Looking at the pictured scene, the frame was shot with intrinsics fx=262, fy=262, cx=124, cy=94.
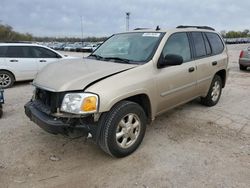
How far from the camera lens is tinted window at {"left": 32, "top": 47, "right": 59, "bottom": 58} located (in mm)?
9688

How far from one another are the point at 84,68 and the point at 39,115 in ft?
3.02

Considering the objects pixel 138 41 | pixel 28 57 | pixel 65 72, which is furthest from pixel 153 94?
pixel 28 57

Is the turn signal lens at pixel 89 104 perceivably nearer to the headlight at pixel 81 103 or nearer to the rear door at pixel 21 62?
the headlight at pixel 81 103

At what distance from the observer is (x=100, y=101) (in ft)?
10.6

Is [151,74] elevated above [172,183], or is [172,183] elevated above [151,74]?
[151,74]

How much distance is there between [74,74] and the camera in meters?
3.59

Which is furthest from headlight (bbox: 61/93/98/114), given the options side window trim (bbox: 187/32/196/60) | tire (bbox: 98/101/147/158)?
side window trim (bbox: 187/32/196/60)

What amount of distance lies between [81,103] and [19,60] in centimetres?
696

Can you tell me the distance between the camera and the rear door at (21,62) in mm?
9117

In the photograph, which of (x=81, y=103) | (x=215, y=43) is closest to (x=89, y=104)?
(x=81, y=103)

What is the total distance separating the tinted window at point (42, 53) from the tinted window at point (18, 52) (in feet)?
0.74

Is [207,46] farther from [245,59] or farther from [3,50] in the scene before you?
[245,59]

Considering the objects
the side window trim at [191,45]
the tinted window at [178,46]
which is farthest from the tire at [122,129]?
the side window trim at [191,45]

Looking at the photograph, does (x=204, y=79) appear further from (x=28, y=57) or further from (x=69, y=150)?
(x=28, y=57)
